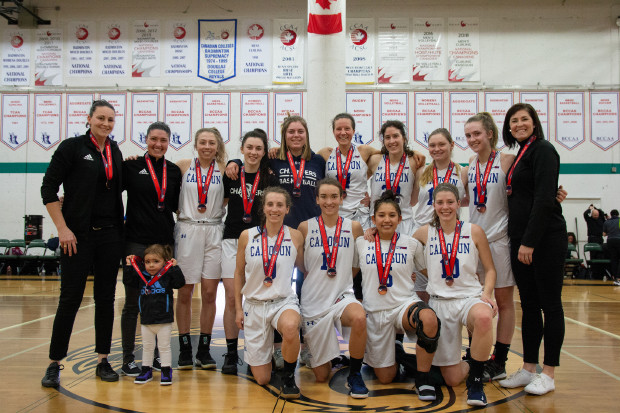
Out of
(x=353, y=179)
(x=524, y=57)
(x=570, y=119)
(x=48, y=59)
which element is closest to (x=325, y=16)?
(x=353, y=179)

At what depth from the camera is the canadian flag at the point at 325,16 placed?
8.16 meters

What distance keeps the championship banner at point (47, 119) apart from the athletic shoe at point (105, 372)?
35.3 ft

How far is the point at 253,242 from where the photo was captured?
145 inches

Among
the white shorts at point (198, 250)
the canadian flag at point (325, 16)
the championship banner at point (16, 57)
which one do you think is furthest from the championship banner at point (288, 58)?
the white shorts at point (198, 250)

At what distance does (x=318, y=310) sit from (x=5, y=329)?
161 inches

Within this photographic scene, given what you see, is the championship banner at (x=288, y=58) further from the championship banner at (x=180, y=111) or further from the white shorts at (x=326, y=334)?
the white shorts at (x=326, y=334)

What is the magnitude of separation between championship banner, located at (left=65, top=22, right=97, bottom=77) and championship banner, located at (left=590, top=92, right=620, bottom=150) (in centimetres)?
1332

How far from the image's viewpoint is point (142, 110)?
12.4 metres

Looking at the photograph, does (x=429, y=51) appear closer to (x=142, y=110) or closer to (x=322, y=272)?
(x=142, y=110)

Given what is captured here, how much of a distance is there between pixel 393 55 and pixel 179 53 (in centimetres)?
571

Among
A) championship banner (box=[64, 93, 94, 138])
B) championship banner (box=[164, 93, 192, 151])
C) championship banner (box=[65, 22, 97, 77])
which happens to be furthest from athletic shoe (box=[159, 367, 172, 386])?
championship banner (box=[65, 22, 97, 77])

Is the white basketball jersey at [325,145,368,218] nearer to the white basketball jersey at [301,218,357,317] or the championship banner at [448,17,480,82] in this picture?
the white basketball jersey at [301,218,357,317]

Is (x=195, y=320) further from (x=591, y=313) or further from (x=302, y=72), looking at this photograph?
(x=302, y=72)

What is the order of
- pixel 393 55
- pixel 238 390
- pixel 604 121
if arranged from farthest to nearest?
pixel 393 55
pixel 604 121
pixel 238 390
